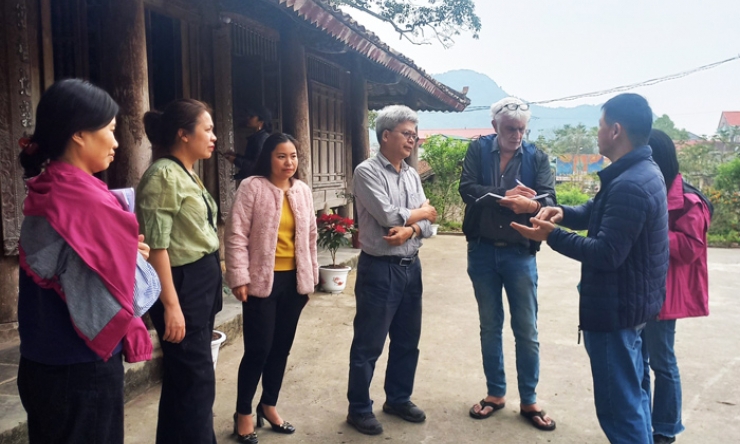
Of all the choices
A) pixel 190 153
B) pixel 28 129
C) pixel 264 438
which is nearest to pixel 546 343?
pixel 264 438

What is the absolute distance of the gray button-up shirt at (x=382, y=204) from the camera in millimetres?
3061

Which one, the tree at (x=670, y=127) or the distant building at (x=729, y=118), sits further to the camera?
the distant building at (x=729, y=118)

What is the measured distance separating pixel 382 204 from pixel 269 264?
0.70 meters

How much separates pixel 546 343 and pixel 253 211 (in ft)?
10.4

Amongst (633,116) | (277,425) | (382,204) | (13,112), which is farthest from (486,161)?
(13,112)

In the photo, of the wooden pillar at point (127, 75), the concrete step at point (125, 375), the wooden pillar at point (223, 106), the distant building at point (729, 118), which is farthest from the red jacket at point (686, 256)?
the distant building at point (729, 118)

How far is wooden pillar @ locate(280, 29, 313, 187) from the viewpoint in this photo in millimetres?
5992

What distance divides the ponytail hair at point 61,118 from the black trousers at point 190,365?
814 millimetres

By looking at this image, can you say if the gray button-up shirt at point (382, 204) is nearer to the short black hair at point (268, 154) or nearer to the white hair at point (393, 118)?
the white hair at point (393, 118)

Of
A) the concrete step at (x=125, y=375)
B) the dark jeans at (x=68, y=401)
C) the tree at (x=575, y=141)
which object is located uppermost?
the tree at (x=575, y=141)

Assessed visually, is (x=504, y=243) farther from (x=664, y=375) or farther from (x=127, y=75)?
(x=127, y=75)

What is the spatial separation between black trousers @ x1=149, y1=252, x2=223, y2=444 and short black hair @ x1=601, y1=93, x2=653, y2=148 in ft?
6.26

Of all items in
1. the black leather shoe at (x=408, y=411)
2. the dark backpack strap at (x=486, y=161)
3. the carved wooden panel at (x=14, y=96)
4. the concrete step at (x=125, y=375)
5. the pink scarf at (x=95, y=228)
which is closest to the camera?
the pink scarf at (x=95, y=228)

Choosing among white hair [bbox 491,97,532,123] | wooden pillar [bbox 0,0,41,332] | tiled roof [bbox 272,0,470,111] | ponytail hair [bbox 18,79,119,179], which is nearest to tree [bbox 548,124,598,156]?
tiled roof [bbox 272,0,470,111]
